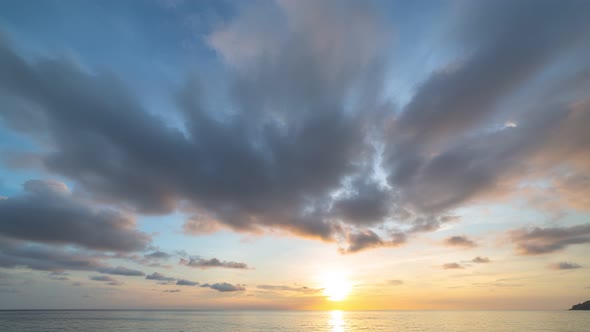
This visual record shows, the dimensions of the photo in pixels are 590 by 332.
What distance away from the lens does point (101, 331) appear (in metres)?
124

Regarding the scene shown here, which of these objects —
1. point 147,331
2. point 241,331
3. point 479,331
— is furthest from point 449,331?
point 147,331

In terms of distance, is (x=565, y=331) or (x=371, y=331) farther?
(x=371, y=331)

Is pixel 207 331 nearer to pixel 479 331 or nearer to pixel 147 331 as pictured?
pixel 147 331

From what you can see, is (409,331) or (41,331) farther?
(409,331)

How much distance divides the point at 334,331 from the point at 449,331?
46538 mm

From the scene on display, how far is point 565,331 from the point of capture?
401ft

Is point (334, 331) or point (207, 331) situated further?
point (334, 331)

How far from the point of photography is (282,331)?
12938 centimetres

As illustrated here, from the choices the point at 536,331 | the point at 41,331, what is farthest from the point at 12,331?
the point at 536,331

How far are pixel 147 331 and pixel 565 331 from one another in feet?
542

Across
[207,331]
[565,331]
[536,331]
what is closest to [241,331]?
[207,331]

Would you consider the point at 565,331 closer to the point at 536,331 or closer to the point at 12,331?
the point at 536,331

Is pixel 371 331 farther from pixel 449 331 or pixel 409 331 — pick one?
A: pixel 449 331

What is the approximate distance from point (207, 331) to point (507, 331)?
395 ft
